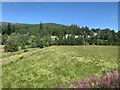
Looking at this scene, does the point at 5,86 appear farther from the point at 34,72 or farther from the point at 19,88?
the point at 34,72

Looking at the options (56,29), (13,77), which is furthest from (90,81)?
(56,29)

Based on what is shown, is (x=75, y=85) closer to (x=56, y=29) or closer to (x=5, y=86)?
(x=5, y=86)

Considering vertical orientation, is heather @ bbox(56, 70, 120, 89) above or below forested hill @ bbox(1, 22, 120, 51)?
below

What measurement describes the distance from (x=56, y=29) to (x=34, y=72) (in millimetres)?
23841

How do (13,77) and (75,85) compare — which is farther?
(13,77)

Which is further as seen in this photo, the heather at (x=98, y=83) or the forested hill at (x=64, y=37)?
the forested hill at (x=64, y=37)

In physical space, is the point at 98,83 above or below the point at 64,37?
below

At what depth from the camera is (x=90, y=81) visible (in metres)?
3.06

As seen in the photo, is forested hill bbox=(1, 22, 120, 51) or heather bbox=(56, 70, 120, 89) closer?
heather bbox=(56, 70, 120, 89)

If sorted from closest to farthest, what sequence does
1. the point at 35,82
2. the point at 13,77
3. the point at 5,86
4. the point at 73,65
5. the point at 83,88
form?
the point at 83,88 < the point at 5,86 < the point at 35,82 < the point at 13,77 < the point at 73,65

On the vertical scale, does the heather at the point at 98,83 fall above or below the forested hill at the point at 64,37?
below

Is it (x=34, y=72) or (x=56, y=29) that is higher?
(x=56, y=29)

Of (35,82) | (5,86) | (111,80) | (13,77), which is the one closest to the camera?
(111,80)

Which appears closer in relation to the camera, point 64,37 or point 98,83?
point 98,83
